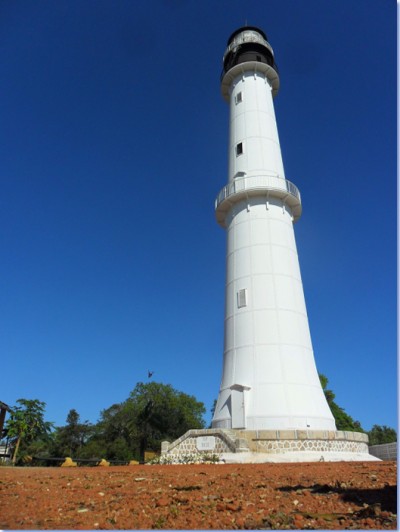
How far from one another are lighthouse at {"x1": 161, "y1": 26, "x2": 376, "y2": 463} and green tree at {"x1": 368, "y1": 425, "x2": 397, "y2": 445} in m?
67.2

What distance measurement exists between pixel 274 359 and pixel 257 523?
13.3m

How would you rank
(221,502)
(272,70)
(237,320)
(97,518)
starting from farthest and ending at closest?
(272,70) < (237,320) < (221,502) < (97,518)

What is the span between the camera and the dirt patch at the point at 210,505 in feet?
15.6

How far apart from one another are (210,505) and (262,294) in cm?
1418

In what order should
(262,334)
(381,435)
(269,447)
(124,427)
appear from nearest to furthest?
(269,447), (262,334), (124,427), (381,435)

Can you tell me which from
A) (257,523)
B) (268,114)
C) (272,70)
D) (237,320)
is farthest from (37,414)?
(257,523)

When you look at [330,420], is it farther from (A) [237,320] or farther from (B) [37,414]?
(B) [37,414]

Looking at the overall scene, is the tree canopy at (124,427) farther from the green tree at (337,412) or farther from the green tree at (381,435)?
the green tree at (381,435)

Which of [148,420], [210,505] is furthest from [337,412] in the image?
[210,505]

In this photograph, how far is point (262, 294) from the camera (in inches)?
759

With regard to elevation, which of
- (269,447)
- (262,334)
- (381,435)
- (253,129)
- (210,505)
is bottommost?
(381,435)

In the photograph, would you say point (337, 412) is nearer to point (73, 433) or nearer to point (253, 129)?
point (253, 129)

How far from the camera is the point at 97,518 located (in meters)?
5.12

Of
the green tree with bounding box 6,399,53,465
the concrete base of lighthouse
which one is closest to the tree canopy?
the green tree with bounding box 6,399,53,465
